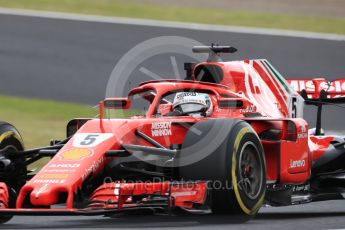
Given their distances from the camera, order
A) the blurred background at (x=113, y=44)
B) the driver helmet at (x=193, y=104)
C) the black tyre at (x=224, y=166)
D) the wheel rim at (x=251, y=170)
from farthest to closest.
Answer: the blurred background at (x=113, y=44)
the driver helmet at (x=193, y=104)
the wheel rim at (x=251, y=170)
the black tyre at (x=224, y=166)

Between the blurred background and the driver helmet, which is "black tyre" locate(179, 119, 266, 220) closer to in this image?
the driver helmet

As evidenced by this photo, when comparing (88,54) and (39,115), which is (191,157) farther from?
(88,54)

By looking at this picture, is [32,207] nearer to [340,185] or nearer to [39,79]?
[340,185]

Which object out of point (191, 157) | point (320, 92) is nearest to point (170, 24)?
point (320, 92)

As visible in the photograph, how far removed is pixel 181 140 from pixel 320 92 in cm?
287

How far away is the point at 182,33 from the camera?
20.8 m

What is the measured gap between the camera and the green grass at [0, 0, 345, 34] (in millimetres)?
21531

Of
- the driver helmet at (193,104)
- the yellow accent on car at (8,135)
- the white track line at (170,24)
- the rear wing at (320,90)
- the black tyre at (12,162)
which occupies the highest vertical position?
the white track line at (170,24)

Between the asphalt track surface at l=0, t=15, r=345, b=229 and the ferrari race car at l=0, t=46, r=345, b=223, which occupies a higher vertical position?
the asphalt track surface at l=0, t=15, r=345, b=229

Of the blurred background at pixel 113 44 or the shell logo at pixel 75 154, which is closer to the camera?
the shell logo at pixel 75 154

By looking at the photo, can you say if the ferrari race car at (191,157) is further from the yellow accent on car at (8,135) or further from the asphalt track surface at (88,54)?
the asphalt track surface at (88,54)

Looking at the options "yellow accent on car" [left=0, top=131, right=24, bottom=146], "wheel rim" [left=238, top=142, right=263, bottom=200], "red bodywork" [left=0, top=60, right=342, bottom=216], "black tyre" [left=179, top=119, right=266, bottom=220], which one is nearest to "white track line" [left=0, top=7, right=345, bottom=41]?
"red bodywork" [left=0, top=60, right=342, bottom=216]

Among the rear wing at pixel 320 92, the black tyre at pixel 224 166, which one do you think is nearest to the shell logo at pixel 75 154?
the black tyre at pixel 224 166

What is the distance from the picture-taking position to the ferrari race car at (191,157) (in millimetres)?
8602
